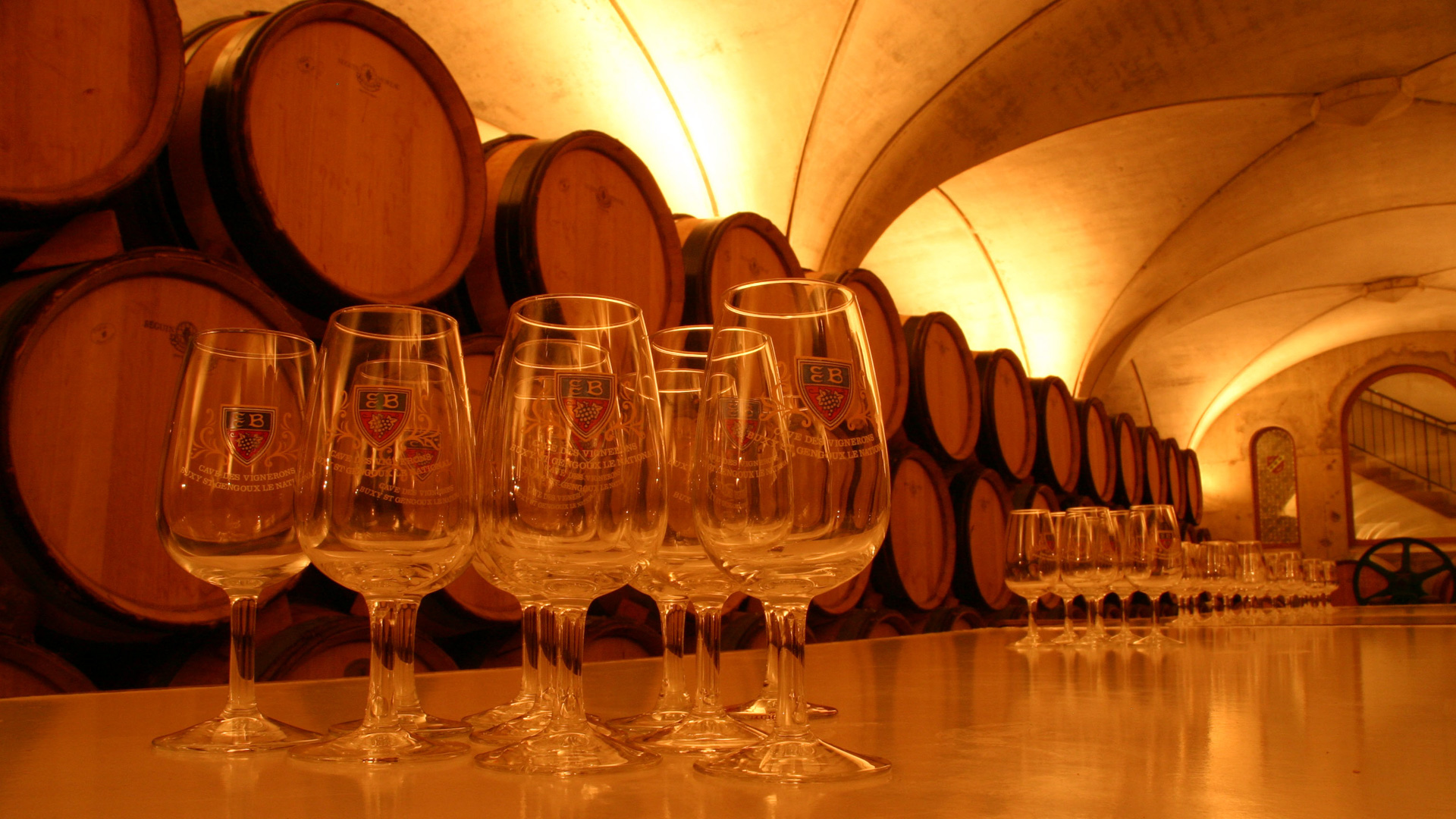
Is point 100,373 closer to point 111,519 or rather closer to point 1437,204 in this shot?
point 111,519

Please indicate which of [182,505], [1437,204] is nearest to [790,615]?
[182,505]

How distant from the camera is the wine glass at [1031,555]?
213 cm

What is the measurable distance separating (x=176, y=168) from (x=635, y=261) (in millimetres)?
1254

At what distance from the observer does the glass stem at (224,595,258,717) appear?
102 cm

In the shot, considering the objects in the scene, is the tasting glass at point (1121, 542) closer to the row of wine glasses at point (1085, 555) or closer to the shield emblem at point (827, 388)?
the row of wine glasses at point (1085, 555)

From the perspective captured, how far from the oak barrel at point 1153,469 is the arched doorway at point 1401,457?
36.4 feet

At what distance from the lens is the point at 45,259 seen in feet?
5.76

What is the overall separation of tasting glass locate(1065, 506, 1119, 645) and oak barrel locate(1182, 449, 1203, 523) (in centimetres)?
934

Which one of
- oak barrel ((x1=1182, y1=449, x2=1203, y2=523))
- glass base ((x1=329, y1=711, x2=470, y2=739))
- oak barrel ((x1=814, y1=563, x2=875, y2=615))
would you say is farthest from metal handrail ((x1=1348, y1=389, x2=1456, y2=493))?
glass base ((x1=329, y1=711, x2=470, y2=739))

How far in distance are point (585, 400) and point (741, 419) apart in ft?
0.44

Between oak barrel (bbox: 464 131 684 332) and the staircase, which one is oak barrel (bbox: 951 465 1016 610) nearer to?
oak barrel (bbox: 464 131 684 332)

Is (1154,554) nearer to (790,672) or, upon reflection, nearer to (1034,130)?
→ (790,672)

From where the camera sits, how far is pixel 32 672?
1576mm

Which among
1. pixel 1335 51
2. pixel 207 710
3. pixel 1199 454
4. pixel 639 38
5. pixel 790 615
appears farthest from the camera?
pixel 1199 454
